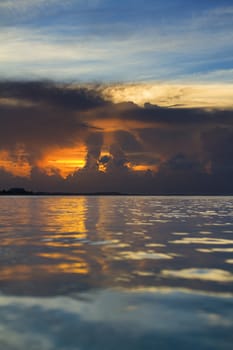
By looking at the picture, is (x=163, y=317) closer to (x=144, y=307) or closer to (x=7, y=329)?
(x=144, y=307)

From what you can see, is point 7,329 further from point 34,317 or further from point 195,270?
point 195,270

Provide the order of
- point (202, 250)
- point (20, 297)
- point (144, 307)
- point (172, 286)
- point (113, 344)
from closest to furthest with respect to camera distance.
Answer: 1. point (113, 344)
2. point (144, 307)
3. point (20, 297)
4. point (172, 286)
5. point (202, 250)

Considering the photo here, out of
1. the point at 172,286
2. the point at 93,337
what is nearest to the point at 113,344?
the point at 93,337

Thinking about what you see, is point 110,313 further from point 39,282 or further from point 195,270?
point 195,270

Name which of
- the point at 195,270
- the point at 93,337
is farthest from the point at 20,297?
the point at 195,270

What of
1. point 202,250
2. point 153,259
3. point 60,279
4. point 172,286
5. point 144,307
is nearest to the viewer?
point 144,307

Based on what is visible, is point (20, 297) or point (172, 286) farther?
point (172, 286)

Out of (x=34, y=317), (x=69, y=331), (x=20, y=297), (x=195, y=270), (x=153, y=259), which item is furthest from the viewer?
(x=153, y=259)

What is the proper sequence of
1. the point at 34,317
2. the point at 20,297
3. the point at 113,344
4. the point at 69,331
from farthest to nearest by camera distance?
the point at 20,297, the point at 34,317, the point at 69,331, the point at 113,344

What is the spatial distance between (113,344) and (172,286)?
5.29 meters

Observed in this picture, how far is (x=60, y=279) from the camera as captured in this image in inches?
586

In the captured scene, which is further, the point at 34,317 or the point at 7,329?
the point at 34,317

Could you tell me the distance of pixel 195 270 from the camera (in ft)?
54.7

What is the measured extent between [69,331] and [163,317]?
240cm
